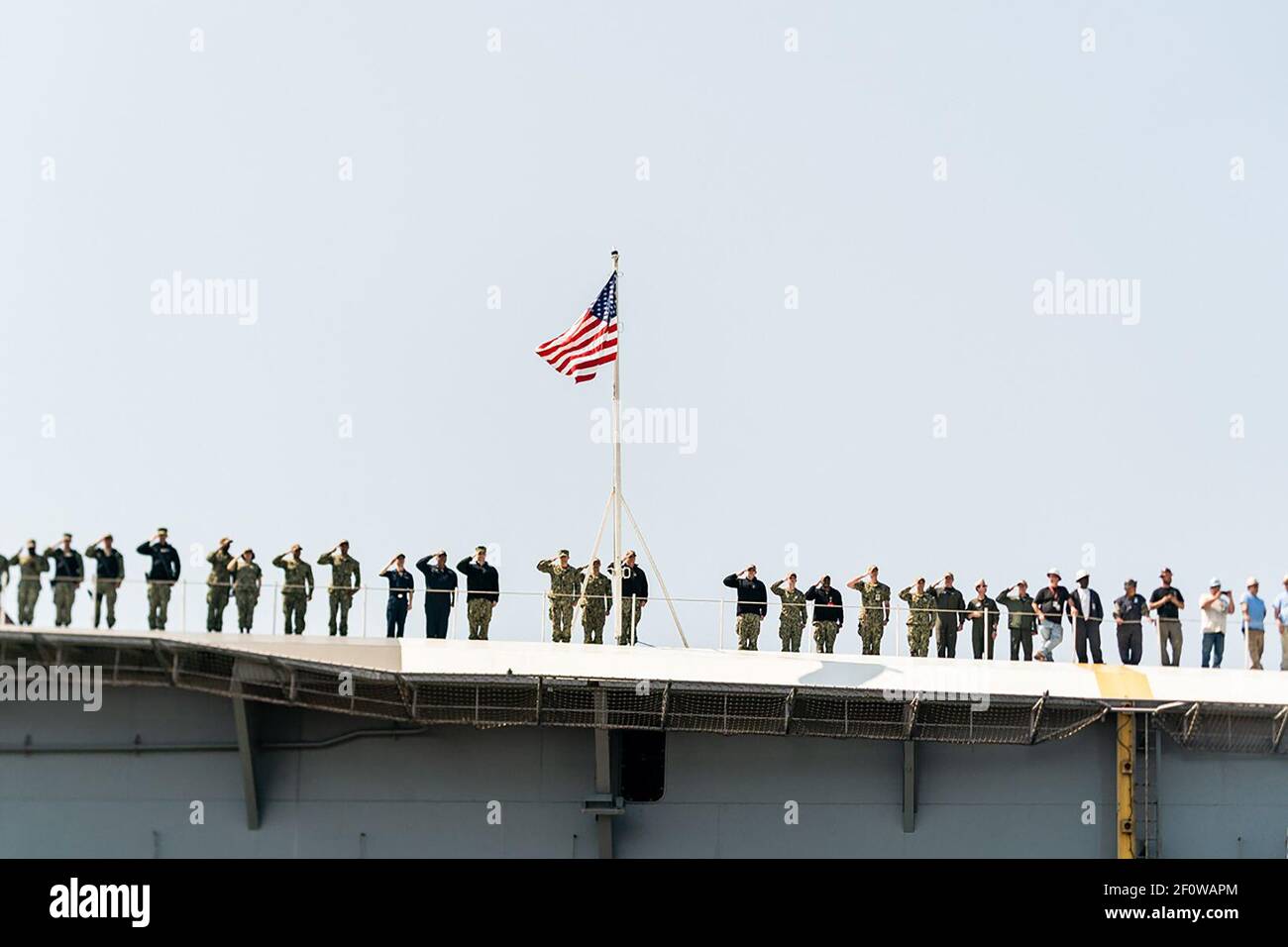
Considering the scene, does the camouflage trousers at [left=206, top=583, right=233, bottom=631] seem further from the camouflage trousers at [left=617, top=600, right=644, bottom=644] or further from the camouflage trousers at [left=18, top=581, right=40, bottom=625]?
the camouflage trousers at [left=617, top=600, right=644, bottom=644]

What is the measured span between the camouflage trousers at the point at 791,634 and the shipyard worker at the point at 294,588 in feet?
20.4

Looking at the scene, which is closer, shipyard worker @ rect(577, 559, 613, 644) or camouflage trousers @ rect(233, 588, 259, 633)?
camouflage trousers @ rect(233, 588, 259, 633)

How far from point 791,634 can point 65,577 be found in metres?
9.43

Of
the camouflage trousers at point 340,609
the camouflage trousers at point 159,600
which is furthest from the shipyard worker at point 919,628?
the camouflage trousers at point 159,600

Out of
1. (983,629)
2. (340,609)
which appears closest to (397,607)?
(340,609)

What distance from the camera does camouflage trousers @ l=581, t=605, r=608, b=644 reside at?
33156 mm

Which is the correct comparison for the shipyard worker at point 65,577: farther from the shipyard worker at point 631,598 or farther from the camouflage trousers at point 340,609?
the shipyard worker at point 631,598

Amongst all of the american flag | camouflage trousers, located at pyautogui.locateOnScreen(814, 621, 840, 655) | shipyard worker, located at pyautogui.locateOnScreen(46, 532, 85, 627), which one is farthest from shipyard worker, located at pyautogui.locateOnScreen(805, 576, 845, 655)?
shipyard worker, located at pyautogui.locateOnScreen(46, 532, 85, 627)

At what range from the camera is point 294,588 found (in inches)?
1272

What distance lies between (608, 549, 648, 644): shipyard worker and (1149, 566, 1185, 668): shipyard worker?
6.91 m
